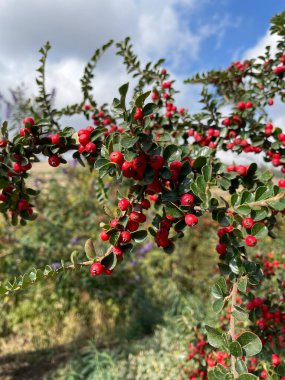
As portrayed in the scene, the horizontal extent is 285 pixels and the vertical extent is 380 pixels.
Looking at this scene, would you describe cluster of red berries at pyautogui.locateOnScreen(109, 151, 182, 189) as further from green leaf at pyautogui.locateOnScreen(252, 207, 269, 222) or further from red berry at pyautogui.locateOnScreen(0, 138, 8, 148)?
red berry at pyautogui.locateOnScreen(0, 138, 8, 148)

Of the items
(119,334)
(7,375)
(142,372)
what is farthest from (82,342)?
(142,372)

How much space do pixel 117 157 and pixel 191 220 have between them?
287mm

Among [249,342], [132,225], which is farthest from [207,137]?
[249,342]

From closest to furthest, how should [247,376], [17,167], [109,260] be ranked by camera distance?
[247,376]
[109,260]
[17,167]

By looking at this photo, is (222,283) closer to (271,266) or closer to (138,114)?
(138,114)

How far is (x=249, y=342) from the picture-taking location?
0.97 metres

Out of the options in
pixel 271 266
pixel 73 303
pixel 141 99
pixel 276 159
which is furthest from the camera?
pixel 73 303

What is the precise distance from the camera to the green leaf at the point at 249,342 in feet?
3.14

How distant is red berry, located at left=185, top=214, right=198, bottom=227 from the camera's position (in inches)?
42.4

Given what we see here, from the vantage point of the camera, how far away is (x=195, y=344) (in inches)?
90.8

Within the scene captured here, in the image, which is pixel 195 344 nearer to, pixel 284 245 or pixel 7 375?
pixel 284 245

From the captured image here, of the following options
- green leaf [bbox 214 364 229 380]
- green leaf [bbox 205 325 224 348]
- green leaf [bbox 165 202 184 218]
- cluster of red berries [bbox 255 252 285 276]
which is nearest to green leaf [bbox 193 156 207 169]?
green leaf [bbox 165 202 184 218]

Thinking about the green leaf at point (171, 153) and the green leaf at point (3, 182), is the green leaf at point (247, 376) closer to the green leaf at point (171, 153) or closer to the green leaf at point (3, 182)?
the green leaf at point (171, 153)

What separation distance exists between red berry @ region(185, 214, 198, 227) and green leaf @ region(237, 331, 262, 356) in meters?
0.33
